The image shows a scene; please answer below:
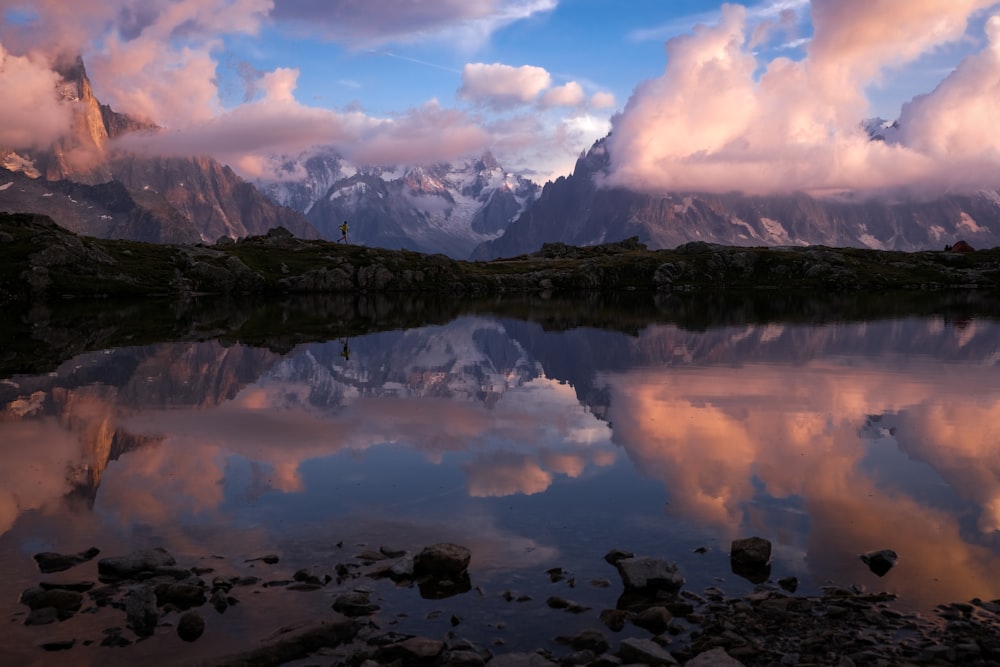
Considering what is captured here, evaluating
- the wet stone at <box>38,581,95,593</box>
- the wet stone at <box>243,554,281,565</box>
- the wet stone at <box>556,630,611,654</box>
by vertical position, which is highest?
the wet stone at <box>38,581,95,593</box>

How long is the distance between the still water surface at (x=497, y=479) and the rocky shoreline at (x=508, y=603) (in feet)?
1.17

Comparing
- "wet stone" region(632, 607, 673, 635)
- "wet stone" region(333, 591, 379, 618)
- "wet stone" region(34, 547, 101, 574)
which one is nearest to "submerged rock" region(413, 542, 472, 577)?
"wet stone" region(333, 591, 379, 618)

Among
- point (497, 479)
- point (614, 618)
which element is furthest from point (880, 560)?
point (497, 479)

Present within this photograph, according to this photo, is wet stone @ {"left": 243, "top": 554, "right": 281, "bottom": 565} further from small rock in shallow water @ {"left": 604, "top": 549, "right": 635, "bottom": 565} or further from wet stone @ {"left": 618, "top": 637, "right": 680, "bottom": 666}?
wet stone @ {"left": 618, "top": 637, "right": 680, "bottom": 666}

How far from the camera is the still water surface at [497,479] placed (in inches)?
781

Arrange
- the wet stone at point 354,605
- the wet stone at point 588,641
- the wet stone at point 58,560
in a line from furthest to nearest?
the wet stone at point 58,560 → the wet stone at point 354,605 → the wet stone at point 588,641

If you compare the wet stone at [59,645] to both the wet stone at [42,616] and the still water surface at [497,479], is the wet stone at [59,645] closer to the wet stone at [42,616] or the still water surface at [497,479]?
the still water surface at [497,479]

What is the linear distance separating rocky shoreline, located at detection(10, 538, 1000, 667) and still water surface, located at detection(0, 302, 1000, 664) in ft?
1.17

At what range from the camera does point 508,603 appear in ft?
61.9

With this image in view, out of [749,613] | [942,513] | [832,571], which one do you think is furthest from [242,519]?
[942,513]

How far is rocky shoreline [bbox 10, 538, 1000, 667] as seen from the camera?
637 inches

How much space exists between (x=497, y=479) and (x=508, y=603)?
419 inches

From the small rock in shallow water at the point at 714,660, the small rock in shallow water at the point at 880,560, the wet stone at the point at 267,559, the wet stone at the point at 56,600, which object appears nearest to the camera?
the small rock in shallow water at the point at 714,660

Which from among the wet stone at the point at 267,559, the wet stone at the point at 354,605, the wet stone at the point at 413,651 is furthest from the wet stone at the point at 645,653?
the wet stone at the point at 267,559
